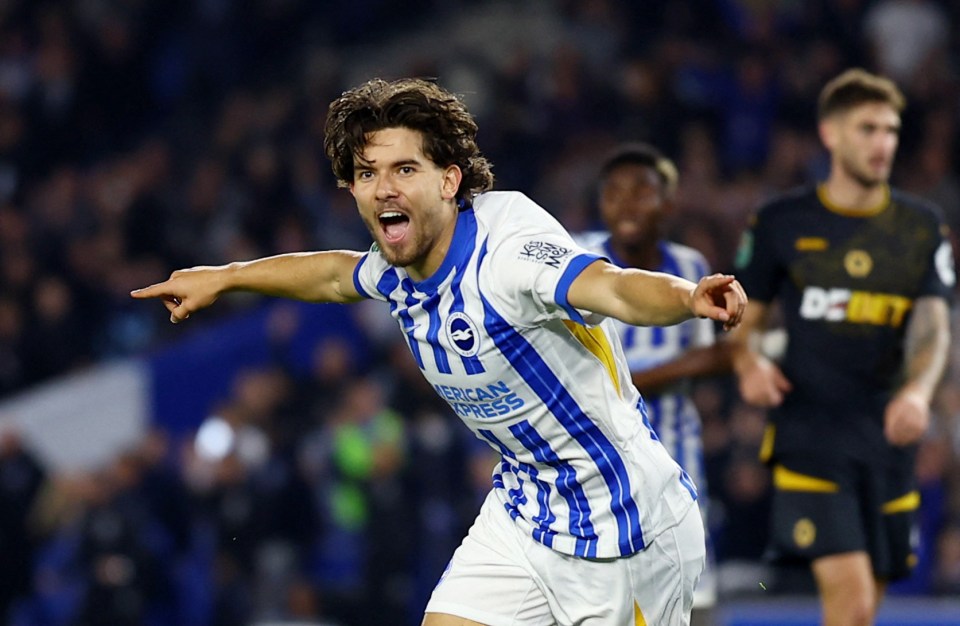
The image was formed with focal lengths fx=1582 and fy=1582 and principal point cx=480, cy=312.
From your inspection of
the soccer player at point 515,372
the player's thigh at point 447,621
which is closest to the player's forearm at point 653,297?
the soccer player at point 515,372

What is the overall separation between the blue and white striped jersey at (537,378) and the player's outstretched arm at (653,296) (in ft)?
0.29

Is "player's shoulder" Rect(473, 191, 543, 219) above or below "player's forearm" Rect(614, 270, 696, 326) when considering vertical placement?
above

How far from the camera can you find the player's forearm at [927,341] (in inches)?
216

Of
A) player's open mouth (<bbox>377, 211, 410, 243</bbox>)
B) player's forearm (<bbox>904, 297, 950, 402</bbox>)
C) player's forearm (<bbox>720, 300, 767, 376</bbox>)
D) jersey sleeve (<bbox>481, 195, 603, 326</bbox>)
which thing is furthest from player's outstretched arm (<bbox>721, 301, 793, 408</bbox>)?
player's open mouth (<bbox>377, 211, 410, 243</bbox>)

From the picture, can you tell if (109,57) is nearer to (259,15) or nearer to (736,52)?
(259,15)

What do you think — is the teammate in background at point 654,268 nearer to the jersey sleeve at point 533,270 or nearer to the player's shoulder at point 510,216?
the player's shoulder at point 510,216

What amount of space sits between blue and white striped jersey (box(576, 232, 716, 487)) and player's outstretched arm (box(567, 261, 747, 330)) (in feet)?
7.38

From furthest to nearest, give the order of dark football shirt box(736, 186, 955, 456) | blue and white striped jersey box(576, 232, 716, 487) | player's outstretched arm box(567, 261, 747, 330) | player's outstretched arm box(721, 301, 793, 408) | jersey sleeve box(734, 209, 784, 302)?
blue and white striped jersey box(576, 232, 716, 487) → jersey sleeve box(734, 209, 784, 302) → dark football shirt box(736, 186, 955, 456) → player's outstretched arm box(721, 301, 793, 408) → player's outstretched arm box(567, 261, 747, 330)

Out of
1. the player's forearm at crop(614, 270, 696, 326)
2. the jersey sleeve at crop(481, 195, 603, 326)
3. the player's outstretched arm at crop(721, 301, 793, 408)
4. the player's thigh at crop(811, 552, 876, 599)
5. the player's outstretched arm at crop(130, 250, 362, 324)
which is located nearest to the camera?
the player's forearm at crop(614, 270, 696, 326)

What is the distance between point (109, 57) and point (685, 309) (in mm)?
10180

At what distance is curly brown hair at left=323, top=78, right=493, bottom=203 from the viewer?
390cm

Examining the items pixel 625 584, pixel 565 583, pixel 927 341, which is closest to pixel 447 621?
pixel 565 583

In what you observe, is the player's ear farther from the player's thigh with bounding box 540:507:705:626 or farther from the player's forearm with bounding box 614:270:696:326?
the player's forearm with bounding box 614:270:696:326

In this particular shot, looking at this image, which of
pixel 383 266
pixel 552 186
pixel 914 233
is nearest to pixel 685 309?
pixel 383 266
